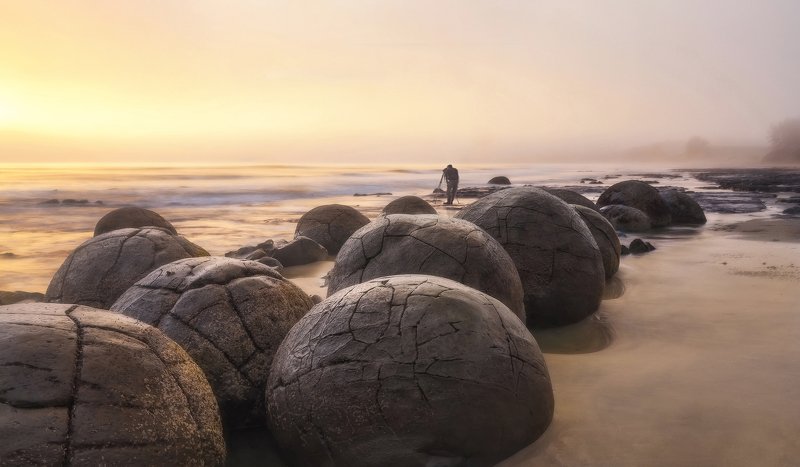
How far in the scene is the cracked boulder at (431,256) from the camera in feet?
15.0

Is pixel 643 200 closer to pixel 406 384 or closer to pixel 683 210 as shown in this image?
pixel 683 210

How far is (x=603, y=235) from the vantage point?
7.96 m

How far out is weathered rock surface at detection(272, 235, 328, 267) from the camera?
9734 millimetres

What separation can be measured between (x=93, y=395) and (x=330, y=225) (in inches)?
345

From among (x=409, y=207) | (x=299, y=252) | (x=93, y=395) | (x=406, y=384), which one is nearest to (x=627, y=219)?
(x=409, y=207)

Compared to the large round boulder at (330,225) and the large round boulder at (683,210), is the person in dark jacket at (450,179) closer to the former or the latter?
the large round boulder at (683,210)

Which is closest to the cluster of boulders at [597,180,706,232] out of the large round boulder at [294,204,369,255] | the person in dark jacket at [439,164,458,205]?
the large round boulder at [294,204,369,255]

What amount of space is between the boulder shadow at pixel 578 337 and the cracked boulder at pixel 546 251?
0.10 metres

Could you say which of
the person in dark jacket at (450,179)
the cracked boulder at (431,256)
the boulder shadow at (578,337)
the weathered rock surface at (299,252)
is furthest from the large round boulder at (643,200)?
the cracked boulder at (431,256)

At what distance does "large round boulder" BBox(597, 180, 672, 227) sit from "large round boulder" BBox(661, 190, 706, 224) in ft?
1.59

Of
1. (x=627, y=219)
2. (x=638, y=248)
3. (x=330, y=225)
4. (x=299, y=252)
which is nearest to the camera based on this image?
(x=299, y=252)

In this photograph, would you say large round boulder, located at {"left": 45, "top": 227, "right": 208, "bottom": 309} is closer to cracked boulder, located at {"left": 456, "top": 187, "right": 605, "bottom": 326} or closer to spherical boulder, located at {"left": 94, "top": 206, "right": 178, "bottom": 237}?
cracked boulder, located at {"left": 456, "top": 187, "right": 605, "bottom": 326}

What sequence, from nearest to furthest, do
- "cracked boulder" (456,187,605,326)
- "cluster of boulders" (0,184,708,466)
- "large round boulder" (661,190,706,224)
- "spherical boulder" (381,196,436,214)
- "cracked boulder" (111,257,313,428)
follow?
"cluster of boulders" (0,184,708,466) < "cracked boulder" (111,257,313,428) < "cracked boulder" (456,187,605,326) < "spherical boulder" (381,196,436,214) < "large round boulder" (661,190,706,224)

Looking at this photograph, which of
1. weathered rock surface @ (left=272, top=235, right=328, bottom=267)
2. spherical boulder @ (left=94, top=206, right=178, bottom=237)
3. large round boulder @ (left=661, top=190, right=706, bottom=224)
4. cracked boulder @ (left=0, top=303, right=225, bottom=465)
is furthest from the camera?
large round boulder @ (left=661, top=190, right=706, bottom=224)
